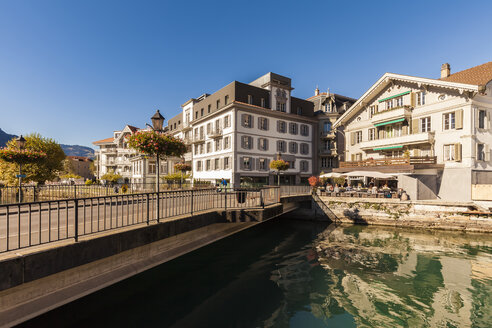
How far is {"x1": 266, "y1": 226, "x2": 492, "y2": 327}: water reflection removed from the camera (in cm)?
816

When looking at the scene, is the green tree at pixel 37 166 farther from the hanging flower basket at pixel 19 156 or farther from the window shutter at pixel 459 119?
the window shutter at pixel 459 119

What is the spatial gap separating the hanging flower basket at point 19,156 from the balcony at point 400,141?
33.7 meters

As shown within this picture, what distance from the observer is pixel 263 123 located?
113 feet

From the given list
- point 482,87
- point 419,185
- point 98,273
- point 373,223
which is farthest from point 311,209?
point 98,273

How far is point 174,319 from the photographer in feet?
24.9

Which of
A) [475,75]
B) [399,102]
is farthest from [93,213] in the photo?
[475,75]

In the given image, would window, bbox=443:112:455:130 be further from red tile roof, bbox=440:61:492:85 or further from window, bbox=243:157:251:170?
window, bbox=243:157:251:170

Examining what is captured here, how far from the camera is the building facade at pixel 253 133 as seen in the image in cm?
3222

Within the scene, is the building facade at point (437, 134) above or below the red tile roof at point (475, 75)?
below

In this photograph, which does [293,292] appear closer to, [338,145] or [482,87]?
[482,87]

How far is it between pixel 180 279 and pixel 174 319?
2.98 metres

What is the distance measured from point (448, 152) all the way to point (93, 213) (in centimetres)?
3085

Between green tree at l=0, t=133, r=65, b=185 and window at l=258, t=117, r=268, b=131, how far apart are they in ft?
83.9

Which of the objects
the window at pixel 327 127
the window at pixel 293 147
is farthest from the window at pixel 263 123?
the window at pixel 327 127
